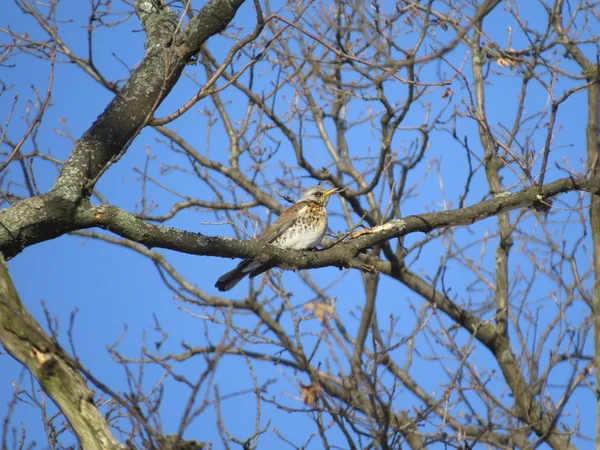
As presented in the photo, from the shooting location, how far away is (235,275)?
642 cm

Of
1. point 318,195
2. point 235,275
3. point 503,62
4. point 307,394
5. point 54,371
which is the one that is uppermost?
point 503,62

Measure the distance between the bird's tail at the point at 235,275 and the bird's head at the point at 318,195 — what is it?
2075 millimetres

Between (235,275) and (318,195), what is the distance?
2280mm

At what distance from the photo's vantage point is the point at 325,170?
889cm

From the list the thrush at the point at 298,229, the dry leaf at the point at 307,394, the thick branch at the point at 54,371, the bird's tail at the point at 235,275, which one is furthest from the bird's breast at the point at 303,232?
the thick branch at the point at 54,371

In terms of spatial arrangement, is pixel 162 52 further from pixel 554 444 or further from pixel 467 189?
pixel 554 444

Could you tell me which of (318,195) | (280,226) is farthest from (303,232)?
(318,195)

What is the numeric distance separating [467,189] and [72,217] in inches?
218

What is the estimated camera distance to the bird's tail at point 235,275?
20.4ft

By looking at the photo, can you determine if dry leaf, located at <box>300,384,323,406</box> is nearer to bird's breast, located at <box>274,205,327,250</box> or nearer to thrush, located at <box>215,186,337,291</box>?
thrush, located at <box>215,186,337,291</box>

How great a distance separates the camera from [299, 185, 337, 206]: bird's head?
27.2 ft

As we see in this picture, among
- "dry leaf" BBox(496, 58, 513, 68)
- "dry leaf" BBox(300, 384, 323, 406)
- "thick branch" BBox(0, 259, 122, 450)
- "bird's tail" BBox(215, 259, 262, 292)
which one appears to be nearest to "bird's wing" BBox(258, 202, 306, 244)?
"bird's tail" BBox(215, 259, 262, 292)

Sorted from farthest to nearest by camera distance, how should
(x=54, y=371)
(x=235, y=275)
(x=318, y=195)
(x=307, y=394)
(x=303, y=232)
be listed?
(x=318, y=195)
(x=303, y=232)
(x=235, y=275)
(x=307, y=394)
(x=54, y=371)

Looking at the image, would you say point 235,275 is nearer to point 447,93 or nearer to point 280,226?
point 280,226
